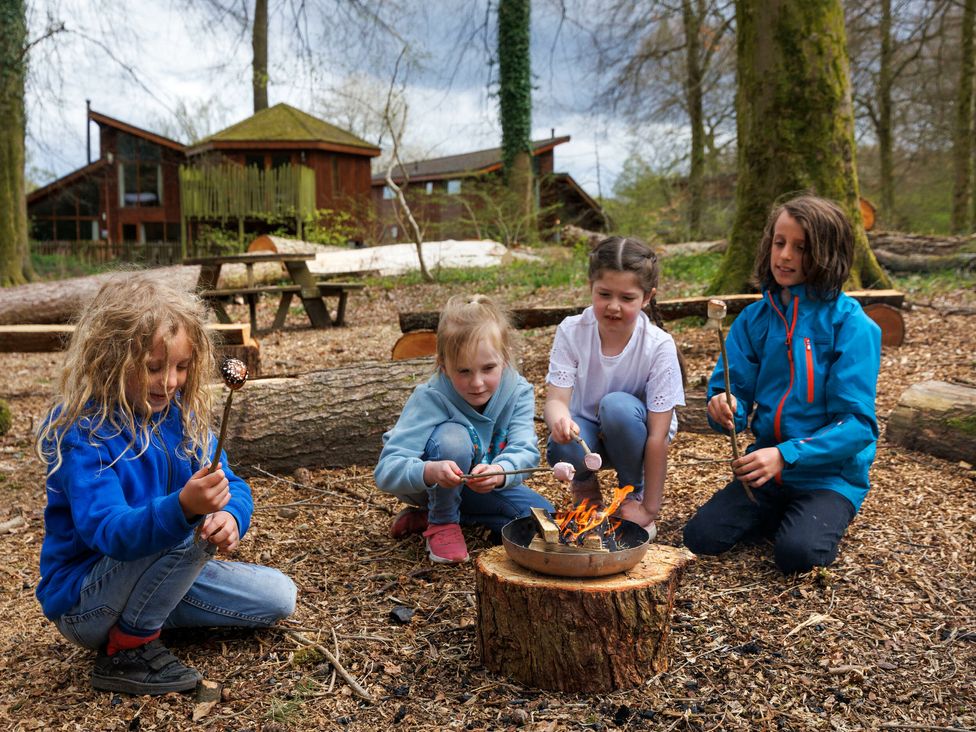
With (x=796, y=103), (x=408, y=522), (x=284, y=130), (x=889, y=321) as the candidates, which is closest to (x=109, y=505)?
(x=408, y=522)

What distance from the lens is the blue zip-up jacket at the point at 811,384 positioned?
3.08m

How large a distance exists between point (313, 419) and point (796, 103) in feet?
15.0

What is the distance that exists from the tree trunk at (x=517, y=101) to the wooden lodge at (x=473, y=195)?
1.53ft

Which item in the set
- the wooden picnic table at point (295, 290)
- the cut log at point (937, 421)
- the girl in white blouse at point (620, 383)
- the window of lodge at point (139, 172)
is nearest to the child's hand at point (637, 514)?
the girl in white blouse at point (620, 383)

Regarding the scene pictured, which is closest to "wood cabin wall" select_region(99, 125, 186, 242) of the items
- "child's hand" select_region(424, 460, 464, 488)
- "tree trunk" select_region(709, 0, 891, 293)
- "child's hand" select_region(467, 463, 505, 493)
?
"tree trunk" select_region(709, 0, 891, 293)

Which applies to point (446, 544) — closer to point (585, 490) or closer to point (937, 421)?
point (585, 490)

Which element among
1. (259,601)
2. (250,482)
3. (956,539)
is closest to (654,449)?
(956,539)

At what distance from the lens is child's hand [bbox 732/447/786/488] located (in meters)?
2.99

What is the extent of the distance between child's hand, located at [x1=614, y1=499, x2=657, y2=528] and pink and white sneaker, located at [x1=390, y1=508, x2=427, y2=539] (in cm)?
86

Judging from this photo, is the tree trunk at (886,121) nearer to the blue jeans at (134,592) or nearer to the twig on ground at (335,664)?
the twig on ground at (335,664)

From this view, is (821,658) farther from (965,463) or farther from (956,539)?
(965,463)

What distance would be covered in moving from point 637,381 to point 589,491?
20.3 inches

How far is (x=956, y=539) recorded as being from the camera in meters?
3.27

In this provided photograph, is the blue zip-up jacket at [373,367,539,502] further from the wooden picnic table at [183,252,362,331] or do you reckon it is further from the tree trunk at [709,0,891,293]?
the wooden picnic table at [183,252,362,331]
